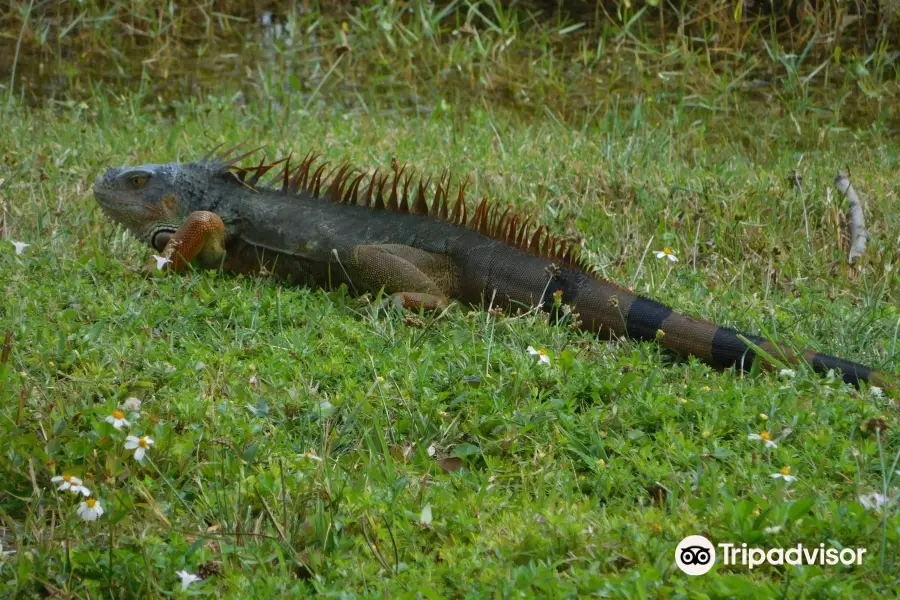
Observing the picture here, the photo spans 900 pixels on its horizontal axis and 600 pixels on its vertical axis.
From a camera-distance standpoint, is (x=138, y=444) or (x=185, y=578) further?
(x=138, y=444)

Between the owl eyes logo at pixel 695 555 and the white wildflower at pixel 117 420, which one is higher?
the owl eyes logo at pixel 695 555

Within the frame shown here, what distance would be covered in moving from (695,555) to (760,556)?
0.57 ft

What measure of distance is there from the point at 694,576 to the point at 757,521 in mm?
251

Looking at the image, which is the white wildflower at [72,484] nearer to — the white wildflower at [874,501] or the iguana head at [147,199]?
the white wildflower at [874,501]

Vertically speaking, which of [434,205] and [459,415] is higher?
[434,205]

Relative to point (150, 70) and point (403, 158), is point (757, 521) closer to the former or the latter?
point (403, 158)

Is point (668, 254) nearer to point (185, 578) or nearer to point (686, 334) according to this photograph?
point (686, 334)

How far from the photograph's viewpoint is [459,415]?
388cm

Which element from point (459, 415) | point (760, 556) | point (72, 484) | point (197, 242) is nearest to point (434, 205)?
point (197, 242)

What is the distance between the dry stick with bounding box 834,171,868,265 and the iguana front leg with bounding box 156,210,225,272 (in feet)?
10.7

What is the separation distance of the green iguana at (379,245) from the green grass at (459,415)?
14cm

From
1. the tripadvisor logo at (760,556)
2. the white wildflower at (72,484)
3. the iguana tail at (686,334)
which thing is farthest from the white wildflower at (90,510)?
the iguana tail at (686,334)

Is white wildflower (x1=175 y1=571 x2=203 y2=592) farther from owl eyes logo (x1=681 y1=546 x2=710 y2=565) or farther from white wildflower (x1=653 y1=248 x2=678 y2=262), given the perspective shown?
white wildflower (x1=653 y1=248 x2=678 y2=262)

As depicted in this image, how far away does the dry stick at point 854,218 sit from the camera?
5761 millimetres
